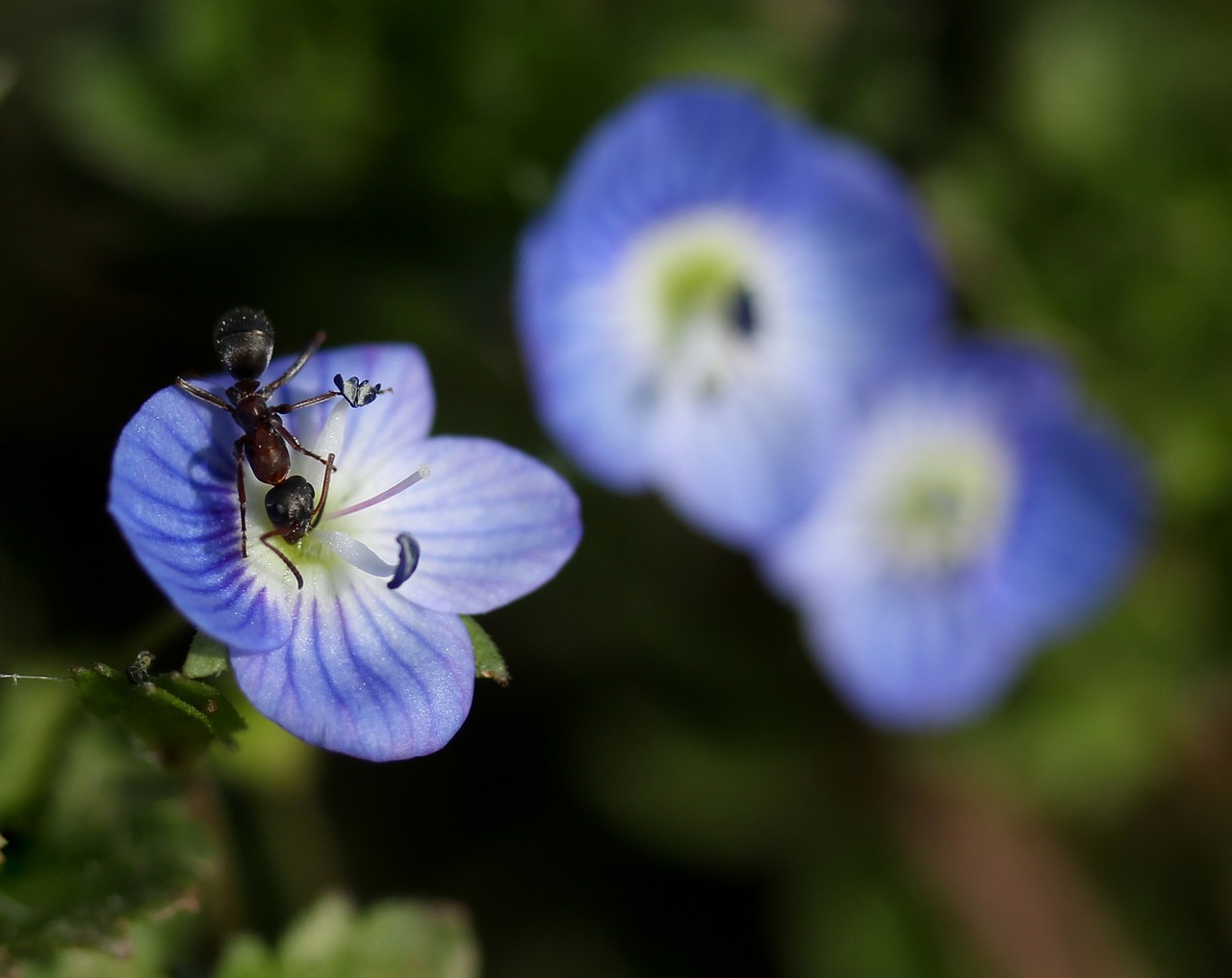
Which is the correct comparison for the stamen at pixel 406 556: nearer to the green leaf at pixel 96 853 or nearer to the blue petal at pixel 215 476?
the blue petal at pixel 215 476

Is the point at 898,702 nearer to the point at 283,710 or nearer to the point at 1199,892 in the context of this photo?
the point at 1199,892

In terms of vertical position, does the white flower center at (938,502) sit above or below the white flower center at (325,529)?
below

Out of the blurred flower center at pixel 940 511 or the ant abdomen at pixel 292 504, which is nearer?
the ant abdomen at pixel 292 504

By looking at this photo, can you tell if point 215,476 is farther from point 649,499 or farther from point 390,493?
point 649,499

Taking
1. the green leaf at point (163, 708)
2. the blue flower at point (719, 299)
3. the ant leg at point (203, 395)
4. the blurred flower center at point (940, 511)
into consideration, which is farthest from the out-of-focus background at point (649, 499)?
the ant leg at point (203, 395)

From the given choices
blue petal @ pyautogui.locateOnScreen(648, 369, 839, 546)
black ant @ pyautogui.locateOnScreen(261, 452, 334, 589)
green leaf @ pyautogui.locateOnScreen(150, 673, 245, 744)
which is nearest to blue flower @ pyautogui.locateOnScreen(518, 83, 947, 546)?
blue petal @ pyautogui.locateOnScreen(648, 369, 839, 546)

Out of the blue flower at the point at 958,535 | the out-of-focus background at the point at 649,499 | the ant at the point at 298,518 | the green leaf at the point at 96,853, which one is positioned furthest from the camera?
the blue flower at the point at 958,535

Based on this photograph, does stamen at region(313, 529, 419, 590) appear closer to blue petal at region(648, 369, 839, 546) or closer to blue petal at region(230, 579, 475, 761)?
blue petal at region(230, 579, 475, 761)
